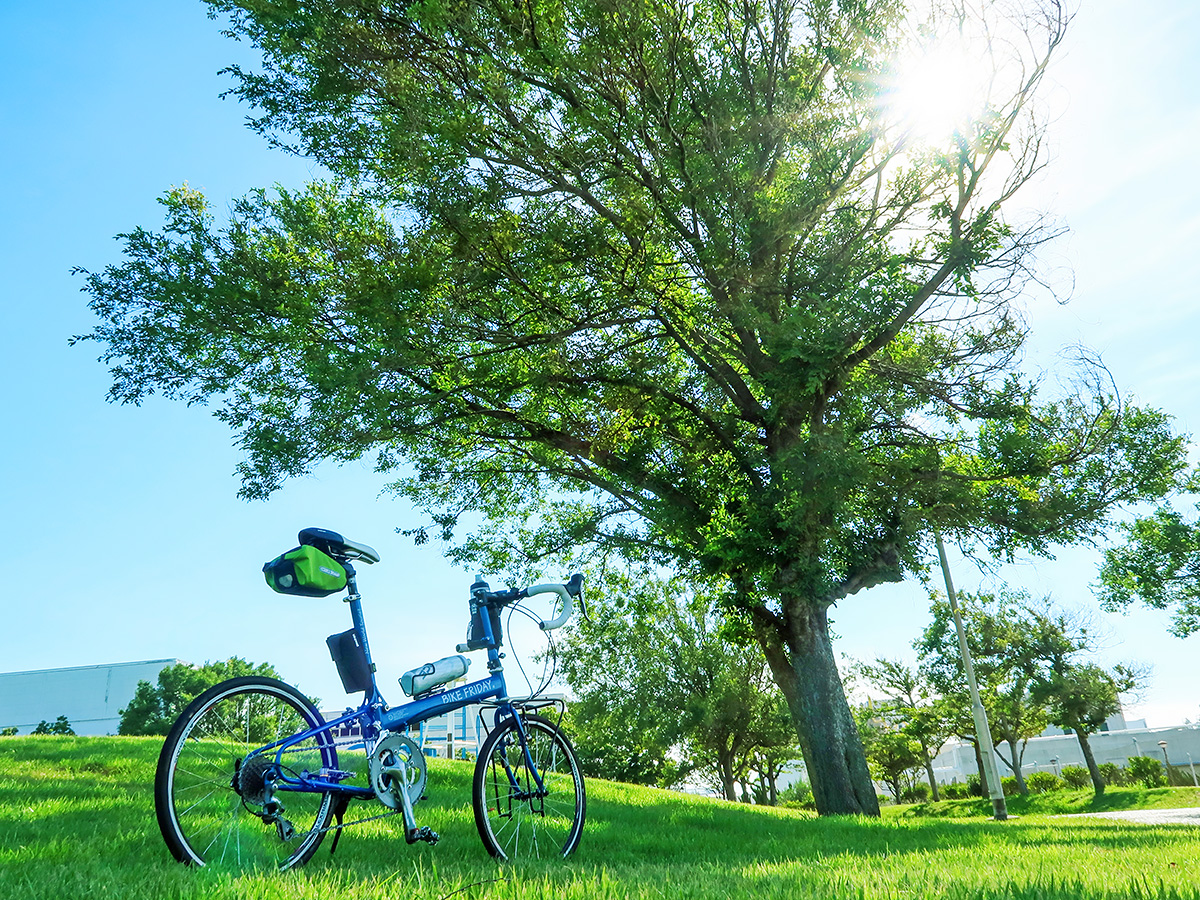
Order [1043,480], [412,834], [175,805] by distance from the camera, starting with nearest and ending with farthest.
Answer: [175,805]
[412,834]
[1043,480]

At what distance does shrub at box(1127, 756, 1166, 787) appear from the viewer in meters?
38.1

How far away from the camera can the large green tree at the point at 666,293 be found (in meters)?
10.8

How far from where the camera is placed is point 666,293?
42.4 ft

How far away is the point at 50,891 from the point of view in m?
3.00

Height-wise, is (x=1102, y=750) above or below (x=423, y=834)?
below

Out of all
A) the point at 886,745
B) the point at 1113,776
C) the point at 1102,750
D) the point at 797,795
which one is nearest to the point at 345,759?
the point at 1113,776

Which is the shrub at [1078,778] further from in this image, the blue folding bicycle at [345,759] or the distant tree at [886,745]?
the blue folding bicycle at [345,759]

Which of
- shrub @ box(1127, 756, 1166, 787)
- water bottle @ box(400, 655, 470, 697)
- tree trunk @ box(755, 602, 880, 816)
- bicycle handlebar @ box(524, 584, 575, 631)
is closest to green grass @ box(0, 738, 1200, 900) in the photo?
water bottle @ box(400, 655, 470, 697)

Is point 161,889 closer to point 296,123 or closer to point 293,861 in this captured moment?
point 293,861

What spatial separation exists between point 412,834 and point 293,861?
61 cm

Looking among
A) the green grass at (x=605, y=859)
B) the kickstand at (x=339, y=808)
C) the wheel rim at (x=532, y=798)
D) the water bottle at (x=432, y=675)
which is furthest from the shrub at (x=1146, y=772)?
the kickstand at (x=339, y=808)

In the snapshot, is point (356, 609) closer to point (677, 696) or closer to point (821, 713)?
point (821, 713)

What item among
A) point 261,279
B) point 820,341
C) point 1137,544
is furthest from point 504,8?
point 1137,544

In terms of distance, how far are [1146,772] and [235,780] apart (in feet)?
156
